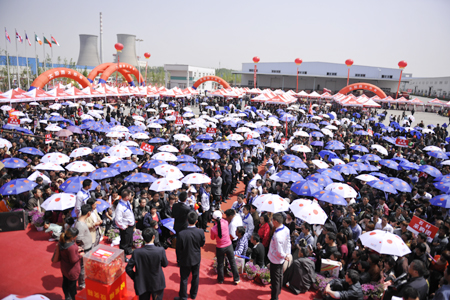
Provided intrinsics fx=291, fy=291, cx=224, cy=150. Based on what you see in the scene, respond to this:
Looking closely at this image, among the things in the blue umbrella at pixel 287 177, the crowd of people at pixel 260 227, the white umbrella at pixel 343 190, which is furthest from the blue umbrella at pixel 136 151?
the white umbrella at pixel 343 190

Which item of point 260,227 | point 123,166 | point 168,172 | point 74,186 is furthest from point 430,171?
point 74,186

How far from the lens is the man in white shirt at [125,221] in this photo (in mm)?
5773

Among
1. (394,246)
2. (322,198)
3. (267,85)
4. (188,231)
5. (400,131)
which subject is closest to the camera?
(188,231)

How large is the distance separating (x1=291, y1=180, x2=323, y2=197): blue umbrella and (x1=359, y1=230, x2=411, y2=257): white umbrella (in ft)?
7.43

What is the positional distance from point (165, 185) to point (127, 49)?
258 feet

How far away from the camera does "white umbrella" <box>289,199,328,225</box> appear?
5.97 metres

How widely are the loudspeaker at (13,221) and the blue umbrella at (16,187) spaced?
19.4 inches

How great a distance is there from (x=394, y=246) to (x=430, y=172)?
6.64 meters

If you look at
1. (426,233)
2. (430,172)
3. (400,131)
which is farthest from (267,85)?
(426,233)

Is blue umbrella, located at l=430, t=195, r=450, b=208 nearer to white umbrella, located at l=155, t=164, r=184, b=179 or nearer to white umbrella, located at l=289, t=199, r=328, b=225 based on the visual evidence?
white umbrella, located at l=289, t=199, r=328, b=225

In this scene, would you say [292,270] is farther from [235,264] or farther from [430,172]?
[430,172]

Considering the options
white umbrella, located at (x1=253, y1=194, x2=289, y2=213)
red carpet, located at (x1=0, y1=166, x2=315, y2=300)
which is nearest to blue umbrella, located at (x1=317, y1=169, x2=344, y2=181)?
white umbrella, located at (x1=253, y1=194, x2=289, y2=213)

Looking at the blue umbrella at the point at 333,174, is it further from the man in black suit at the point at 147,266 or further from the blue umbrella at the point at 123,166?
the man in black suit at the point at 147,266

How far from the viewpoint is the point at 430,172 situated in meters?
10.1
